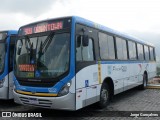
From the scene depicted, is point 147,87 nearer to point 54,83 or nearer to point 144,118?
point 144,118

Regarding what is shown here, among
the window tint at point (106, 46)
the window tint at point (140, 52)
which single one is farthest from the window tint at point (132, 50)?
the window tint at point (106, 46)

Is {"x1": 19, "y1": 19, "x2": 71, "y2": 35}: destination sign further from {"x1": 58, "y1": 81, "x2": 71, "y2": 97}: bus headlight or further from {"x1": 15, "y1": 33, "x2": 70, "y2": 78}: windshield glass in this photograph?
{"x1": 58, "y1": 81, "x2": 71, "y2": 97}: bus headlight

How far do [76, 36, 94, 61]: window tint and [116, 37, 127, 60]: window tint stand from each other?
2.84m

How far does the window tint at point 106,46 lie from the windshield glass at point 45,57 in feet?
7.16

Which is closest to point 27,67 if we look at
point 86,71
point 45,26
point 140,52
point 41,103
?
point 41,103

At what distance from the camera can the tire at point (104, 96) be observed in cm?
909

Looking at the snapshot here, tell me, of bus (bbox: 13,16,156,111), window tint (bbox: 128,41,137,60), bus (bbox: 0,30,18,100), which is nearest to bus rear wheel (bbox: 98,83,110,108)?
bus (bbox: 13,16,156,111)

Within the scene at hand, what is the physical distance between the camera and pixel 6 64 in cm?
948

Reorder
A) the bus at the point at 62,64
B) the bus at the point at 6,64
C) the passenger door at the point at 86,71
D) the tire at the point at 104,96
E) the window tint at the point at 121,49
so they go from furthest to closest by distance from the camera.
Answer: the window tint at the point at 121,49 < the bus at the point at 6,64 < the tire at the point at 104,96 < the passenger door at the point at 86,71 < the bus at the point at 62,64

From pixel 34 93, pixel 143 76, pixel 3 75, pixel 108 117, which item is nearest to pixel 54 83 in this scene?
pixel 34 93

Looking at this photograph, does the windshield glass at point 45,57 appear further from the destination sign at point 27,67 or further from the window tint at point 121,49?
the window tint at point 121,49

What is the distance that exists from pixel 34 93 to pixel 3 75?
7.76 feet

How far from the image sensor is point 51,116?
8250 mm

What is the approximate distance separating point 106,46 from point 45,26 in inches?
109
